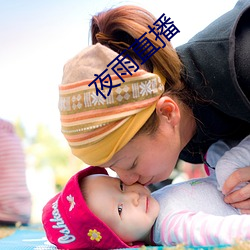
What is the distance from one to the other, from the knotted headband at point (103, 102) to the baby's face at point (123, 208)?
8cm

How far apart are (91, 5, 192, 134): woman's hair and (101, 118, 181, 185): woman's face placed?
29 millimetres

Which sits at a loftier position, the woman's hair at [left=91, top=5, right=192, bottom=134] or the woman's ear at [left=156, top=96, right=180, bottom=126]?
the woman's hair at [left=91, top=5, right=192, bottom=134]

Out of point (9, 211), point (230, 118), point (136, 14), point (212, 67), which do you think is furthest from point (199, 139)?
point (9, 211)

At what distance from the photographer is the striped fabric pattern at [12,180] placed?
6.04ft

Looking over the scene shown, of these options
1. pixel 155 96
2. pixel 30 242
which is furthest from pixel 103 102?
pixel 30 242

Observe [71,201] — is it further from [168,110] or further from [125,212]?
[168,110]

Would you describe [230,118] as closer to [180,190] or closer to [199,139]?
[199,139]

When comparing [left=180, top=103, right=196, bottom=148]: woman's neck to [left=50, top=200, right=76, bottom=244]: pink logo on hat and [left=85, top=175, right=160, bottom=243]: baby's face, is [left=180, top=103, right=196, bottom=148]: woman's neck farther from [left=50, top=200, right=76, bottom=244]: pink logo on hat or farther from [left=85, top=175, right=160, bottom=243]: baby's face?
[left=50, top=200, right=76, bottom=244]: pink logo on hat

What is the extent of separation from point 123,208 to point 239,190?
28 cm

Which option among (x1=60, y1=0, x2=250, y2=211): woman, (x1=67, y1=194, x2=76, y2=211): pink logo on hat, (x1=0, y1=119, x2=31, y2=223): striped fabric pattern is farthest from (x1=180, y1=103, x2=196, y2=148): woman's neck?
(x1=0, y1=119, x2=31, y2=223): striped fabric pattern

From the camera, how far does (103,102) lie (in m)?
1.00

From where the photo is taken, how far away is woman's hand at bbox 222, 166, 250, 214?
111 cm

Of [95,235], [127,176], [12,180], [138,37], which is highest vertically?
[138,37]

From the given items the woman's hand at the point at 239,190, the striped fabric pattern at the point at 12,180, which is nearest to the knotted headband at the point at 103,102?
the woman's hand at the point at 239,190
